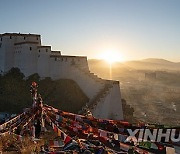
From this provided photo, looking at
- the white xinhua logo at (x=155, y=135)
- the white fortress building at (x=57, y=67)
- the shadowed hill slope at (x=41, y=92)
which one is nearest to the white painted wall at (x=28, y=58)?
the white fortress building at (x=57, y=67)

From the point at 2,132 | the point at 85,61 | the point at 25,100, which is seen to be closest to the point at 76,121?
the point at 2,132

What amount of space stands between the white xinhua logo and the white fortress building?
15.5 metres

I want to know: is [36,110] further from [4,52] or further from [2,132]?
[4,52]

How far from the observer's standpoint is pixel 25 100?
1385 inches

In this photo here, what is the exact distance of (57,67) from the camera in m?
37.4

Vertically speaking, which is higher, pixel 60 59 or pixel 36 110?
pixel 60 59

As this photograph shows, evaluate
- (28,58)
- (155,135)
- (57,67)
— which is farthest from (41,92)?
(155,135)

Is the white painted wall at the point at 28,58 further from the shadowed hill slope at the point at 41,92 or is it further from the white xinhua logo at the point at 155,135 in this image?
the white xinhua logo at the point at 155,135

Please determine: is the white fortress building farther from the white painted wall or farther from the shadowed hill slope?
the shadowed hill slope

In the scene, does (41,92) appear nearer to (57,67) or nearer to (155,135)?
(57,67)

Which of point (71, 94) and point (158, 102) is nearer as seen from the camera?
point (71, 94)

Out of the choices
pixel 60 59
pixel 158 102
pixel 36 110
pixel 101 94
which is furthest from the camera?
pixel 158 102

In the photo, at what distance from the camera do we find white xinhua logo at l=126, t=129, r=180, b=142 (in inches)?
658

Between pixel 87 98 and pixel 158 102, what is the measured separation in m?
40.7
